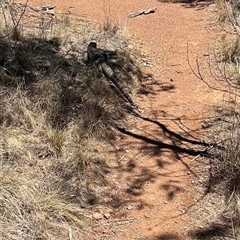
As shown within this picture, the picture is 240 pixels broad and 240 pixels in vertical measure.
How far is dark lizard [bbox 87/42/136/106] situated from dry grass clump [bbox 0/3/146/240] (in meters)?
0.10

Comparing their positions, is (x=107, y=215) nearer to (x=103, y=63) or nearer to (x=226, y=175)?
(x=226, y=175)

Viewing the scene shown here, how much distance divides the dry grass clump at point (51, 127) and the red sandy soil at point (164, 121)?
11.1 inches

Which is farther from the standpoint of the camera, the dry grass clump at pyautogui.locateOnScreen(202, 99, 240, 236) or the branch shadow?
the branch shadow

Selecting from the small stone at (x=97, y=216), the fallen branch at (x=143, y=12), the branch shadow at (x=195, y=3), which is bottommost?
the small stone at (x=97, y=216)

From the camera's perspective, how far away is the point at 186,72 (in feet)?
21.1

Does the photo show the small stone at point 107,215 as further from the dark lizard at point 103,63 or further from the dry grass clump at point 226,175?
the dark lizard at point 103,63

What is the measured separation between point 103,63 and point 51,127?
1.74 meters

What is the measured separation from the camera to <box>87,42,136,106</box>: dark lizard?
5.61 m

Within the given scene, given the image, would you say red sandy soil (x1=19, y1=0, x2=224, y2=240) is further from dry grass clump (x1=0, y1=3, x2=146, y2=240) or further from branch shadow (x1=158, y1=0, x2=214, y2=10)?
dry grass clump (x1=0, y1=3, x2=146, y2=240)

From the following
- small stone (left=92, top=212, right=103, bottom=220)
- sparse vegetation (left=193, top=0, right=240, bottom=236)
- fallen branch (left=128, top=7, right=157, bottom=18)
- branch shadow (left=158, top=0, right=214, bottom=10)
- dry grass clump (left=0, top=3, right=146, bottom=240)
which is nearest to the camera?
dry grass clump (left=0, top=3, right=146, bottom=240)

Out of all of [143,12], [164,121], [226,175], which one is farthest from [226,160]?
[143,12]

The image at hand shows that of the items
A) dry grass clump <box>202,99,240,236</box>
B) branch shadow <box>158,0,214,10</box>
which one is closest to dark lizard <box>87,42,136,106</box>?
dry grass clump <box>202,99,240,236</box>

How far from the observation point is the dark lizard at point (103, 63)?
561cm

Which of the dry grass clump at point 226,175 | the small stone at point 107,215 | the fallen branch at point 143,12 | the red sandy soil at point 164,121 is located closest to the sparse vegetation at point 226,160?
the dry grass clump at point 226,175
